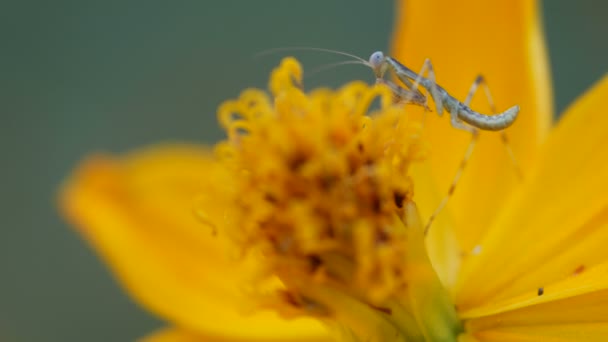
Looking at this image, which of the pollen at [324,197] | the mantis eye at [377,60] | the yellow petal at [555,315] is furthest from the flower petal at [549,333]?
the mantis eye at [377,60]

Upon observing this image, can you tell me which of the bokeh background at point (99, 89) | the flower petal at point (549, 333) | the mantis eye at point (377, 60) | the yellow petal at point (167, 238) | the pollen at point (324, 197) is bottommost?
the flower petal at point (549, 333)

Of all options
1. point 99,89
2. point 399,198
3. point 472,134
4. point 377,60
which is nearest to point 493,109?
point 472,134

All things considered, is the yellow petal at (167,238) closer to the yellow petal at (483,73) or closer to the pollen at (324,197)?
the pollen at (324,197)

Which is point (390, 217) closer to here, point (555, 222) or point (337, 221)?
point (337, 221)

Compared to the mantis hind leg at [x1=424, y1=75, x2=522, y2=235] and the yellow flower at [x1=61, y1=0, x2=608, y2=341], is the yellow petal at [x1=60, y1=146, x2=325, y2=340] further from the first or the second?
the mantis hind leg at [x1=424, y1=75, x2=522, y2=235]

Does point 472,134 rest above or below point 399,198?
above

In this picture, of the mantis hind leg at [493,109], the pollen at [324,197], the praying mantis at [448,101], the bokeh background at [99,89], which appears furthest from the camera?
the bokeh background at [99,89]
